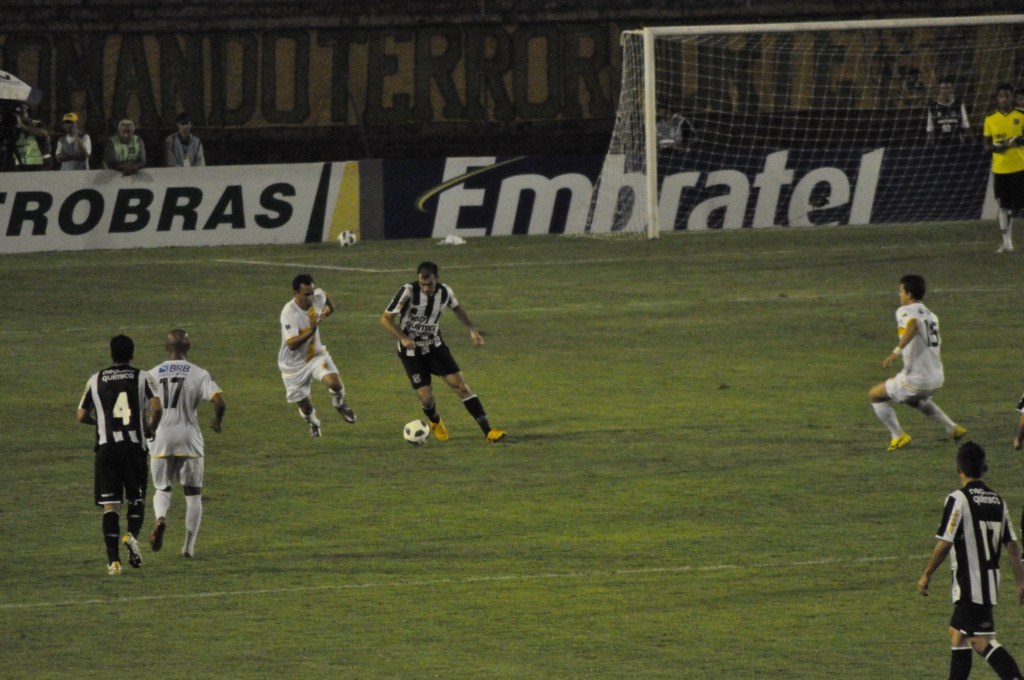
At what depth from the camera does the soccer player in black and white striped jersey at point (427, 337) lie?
16.8 m

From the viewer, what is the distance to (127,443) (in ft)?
40.0

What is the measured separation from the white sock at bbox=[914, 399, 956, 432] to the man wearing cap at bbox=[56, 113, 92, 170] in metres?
20.6

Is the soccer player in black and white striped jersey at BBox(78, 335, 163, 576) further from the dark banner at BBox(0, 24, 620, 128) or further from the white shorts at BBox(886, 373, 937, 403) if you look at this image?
the dark banner at BBox(0, 24, 620, 128)

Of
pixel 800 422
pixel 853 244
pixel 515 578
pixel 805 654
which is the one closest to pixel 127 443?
pixel 515 578

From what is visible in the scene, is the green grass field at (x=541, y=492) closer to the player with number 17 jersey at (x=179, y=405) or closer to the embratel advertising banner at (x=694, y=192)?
the player with number 17 jersey at (x=179, y=405)

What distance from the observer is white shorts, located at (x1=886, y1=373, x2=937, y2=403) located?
51.2 feet

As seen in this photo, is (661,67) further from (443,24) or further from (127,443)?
(127,443)

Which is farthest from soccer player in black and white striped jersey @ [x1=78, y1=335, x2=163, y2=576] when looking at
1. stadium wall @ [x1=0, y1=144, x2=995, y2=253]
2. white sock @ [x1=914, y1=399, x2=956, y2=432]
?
stadium wall @ [x1=0, y1=144, x2=995, y2=253]

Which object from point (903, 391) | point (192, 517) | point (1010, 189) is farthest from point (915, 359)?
point (1010, 189)

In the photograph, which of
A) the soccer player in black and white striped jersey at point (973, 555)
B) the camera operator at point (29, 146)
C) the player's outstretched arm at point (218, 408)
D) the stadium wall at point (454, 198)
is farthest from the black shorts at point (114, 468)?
the camera operator at point (29, 146)

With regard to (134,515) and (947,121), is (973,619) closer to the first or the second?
(134,515)

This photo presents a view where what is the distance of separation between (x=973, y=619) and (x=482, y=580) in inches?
153

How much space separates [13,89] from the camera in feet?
107

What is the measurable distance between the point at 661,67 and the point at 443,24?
182 inches
